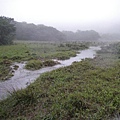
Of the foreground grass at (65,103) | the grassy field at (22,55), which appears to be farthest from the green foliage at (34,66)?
the foreground grass at (65,103)

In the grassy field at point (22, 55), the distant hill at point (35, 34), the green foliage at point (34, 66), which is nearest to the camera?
the grassy field at point (22, 55)

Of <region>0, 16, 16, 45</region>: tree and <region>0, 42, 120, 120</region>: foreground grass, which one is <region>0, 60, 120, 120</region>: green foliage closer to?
<region>0, 42, 120, 120</region>: foreground grass

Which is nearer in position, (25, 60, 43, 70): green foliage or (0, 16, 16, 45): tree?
(25, 60, 43, 70): green foliage

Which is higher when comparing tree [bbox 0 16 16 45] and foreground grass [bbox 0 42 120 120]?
tree [bbox 0 16 16 45]

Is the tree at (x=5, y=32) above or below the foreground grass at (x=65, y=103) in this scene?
above

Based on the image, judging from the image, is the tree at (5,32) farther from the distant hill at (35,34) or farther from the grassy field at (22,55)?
the distant hill at (35,34)

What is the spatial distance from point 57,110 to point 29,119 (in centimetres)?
94

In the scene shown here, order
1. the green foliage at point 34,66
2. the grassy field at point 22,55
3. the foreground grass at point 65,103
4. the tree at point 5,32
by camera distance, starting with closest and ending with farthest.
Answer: the foreground grass at point 65,103 < the grassy field at point 22,55 < the green foliage at point 34,66 < the tree at point 5,32

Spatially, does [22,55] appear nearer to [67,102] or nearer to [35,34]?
[67,102]

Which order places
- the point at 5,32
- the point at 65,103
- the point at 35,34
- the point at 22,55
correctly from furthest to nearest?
the point at 35,34
the point at 5,32
the point at 22,55
the point at 65,103

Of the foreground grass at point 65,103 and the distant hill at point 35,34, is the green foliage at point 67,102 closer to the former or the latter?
the foreground grass at point 65,103

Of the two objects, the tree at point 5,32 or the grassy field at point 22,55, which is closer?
the grassy field at point 22,55

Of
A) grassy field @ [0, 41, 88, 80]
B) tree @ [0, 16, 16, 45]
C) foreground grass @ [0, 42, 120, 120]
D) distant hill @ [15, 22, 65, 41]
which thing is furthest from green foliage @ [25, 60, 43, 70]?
distant hill @ [15, 22, 65, 41]

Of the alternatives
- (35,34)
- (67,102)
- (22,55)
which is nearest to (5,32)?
A: (22,55)
